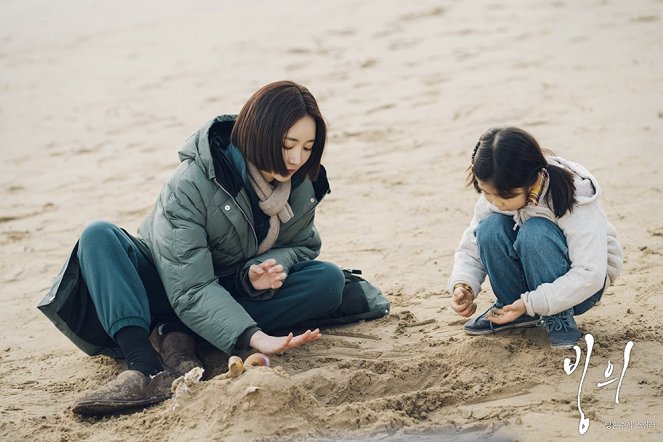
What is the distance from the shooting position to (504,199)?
327 cm

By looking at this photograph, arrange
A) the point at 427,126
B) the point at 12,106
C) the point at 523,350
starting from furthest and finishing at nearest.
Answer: the point at 12,106 < the point at 427,126 < the point at 523,350

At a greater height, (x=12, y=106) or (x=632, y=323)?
(x=12, y=106)

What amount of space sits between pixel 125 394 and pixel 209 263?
22.1 inches

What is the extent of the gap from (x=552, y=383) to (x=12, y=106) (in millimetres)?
6493

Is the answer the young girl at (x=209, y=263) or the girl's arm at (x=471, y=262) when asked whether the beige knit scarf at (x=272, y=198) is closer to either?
the young girl at (x=209, y=263)

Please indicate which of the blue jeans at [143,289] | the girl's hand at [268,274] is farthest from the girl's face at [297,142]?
the blue jeans at [143,289]

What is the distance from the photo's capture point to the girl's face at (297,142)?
3450mm

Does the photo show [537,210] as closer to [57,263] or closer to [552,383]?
[552,383]

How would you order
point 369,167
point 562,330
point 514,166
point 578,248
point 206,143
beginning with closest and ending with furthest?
point 514,166
point 578,248
point 562,330
point 206,143
point 369,167

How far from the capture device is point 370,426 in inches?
118

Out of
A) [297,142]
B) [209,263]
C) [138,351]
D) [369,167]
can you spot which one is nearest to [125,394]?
[138,351]

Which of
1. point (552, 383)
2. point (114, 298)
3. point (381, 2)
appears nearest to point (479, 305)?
point (552, 383)

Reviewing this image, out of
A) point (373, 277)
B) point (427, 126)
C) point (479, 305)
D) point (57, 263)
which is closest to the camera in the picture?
point (479, 305)

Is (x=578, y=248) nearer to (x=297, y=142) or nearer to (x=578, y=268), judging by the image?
(x=578, y=268)
